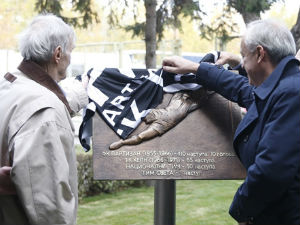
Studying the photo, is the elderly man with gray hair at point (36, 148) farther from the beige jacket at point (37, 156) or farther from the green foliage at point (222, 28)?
the green foliage at point (222, 28)

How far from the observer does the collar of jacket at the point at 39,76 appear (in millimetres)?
2605

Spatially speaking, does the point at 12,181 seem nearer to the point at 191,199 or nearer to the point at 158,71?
the point at 158,71

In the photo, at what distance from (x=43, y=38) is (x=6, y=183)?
2.71ft

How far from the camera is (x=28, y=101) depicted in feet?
7.87

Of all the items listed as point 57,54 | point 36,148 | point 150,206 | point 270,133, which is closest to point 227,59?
point 270,133

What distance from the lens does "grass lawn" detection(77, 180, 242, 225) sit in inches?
260

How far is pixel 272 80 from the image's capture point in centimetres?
272

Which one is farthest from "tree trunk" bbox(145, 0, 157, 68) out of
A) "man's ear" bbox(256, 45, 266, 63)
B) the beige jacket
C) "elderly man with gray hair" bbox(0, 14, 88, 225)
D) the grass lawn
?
the beige jacket

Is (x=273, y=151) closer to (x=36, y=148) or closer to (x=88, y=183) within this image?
(x=36, y=148)

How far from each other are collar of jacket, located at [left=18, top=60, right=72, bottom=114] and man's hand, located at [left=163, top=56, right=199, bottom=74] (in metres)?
1.23

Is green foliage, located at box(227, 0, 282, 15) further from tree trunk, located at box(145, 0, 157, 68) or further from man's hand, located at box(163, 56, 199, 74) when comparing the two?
man's hand, located at box(163, 56, 199, 74)

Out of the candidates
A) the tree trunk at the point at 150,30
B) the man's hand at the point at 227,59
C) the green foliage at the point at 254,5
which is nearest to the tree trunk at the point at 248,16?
the green foliage at the point at 254,5

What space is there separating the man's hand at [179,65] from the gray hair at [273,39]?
0.76 metres

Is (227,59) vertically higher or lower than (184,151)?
higher
